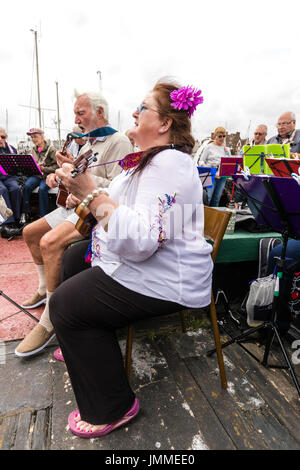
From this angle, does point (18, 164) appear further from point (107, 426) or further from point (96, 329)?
point (107, 426)

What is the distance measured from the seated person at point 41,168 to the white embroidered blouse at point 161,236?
4283 mm

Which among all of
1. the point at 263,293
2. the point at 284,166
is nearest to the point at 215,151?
the point at 284,166

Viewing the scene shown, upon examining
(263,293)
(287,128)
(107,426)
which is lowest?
(107,426)

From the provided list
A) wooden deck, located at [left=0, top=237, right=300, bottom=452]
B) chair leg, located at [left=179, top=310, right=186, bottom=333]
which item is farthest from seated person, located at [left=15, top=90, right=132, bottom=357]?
chair leg, located at [left=179, top=310, right=186, bottom=333]

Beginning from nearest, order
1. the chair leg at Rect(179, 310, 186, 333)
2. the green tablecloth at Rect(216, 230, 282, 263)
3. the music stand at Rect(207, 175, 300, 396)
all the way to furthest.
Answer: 1. the music stand at Rect(207, 175, 300, 396)
2. the chair leg at Rect(179, 310, 186, 333)
3. the green tablecloth at Rect(216, 230, 282, 263)

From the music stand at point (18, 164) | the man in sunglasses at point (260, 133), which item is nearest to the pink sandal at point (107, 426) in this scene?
the music stand at point (18, 164)

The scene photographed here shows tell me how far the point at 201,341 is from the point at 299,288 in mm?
883

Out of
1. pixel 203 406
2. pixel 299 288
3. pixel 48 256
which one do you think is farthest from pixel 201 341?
pixel 48 256

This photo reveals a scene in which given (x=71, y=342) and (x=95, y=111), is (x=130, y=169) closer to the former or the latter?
(x=71, y=342)

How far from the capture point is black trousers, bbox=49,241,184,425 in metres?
1.27

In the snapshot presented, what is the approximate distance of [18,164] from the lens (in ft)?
13.9

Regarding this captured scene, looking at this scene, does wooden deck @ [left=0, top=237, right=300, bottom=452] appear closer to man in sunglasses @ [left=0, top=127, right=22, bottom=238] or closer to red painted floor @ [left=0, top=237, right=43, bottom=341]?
red painted floor @ [left=0, top=237, right=43, bottom=341]

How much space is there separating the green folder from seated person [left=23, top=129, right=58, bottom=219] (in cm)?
367

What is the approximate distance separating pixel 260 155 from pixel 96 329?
11.9 feet
